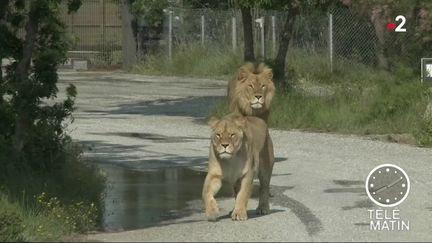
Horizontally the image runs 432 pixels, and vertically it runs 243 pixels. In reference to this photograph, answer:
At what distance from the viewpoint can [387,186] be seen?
45.0 feet

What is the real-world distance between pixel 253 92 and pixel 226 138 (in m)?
1.65

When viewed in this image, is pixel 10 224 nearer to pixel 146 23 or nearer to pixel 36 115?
pixel 36 115

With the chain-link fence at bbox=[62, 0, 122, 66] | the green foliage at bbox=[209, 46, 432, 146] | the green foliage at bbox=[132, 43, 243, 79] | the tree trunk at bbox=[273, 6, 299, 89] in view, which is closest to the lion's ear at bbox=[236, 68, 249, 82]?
the green foliage at bbox=[209, 46, 432, 146]

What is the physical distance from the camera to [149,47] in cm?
4034

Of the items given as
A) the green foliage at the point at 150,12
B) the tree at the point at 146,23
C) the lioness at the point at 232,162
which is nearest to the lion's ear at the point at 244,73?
the lioness at the point at 232,162

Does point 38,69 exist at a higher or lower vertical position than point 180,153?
higher

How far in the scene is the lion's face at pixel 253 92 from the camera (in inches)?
531

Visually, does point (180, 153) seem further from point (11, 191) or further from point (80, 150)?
point (11, 191)

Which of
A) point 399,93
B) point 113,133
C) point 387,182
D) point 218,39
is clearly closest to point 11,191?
point 387,182

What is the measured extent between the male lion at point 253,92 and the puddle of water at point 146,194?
1227 millimetres

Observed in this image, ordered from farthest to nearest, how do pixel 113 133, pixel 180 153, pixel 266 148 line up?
pixel 113 133, pixel 180 153, pixel 266 148

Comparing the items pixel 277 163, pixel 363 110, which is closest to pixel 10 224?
pixel 277 163

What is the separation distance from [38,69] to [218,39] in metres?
25.8

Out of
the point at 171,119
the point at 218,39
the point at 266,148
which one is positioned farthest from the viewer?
the point at 218,39
